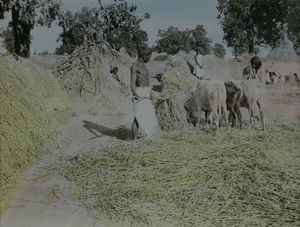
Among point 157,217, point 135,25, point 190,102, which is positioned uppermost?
point 135,25

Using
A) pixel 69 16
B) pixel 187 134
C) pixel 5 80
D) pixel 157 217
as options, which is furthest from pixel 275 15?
pixel 157 217

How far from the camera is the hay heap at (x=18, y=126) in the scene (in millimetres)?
4926

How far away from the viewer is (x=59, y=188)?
4555mm

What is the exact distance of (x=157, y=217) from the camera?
142 inches

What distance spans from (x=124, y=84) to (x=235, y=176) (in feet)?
27.0

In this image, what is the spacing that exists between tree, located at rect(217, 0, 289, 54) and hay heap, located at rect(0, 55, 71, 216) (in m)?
12.7

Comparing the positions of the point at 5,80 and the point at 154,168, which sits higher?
the point at 5,80

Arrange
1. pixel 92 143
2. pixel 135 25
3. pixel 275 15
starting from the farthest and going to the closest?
pixel 275 15 → pixel 135 25 → pixel 92 143

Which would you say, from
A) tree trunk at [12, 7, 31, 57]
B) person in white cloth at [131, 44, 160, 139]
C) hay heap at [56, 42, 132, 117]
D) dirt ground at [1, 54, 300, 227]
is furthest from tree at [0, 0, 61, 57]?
person in white cloth at [131, 44, 160, 139]

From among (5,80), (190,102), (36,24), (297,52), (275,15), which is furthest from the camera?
(297,52)

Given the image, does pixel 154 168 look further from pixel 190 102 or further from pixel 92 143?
pixel 190 102

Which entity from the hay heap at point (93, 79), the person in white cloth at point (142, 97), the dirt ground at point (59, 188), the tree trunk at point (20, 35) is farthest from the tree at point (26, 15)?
the person in white cloth at point (142, 97)

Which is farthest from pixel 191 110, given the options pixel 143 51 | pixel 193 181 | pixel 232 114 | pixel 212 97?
pixel 193 181

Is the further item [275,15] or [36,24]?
[275,15]
